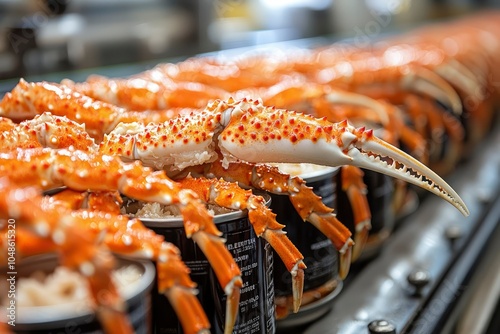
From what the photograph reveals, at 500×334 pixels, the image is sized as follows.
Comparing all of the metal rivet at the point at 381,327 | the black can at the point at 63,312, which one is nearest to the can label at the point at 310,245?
the metal rivet at the point at 381,327

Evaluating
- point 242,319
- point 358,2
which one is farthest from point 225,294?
point 358,2

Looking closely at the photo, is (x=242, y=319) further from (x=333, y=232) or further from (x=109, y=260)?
(x=109, y=260)

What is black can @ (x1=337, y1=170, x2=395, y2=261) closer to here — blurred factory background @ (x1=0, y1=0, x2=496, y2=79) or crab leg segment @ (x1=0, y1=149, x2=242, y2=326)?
crab leg segment @ (x1=0, y1=149, x2=242, y2=326)

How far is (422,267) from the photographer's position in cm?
129

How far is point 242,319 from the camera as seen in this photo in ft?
2.49

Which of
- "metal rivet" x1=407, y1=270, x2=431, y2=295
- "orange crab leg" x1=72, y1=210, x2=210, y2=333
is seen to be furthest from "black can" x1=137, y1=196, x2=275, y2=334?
"metal rivet" x1=407, y1=270, x2=431, y2=295

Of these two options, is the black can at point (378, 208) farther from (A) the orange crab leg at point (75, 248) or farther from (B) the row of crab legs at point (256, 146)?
(A) the orange crab leg at point (75, 248)

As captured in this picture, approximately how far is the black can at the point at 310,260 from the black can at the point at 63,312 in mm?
354

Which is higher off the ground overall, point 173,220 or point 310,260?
point 173,220

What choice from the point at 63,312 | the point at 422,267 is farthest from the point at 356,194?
the point at 63,312

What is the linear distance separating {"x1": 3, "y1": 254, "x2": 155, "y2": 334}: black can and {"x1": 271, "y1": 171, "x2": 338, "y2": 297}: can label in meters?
0.35

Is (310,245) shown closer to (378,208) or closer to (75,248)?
(378,208)

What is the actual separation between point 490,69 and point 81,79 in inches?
69.7

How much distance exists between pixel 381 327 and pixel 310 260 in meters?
0.16
